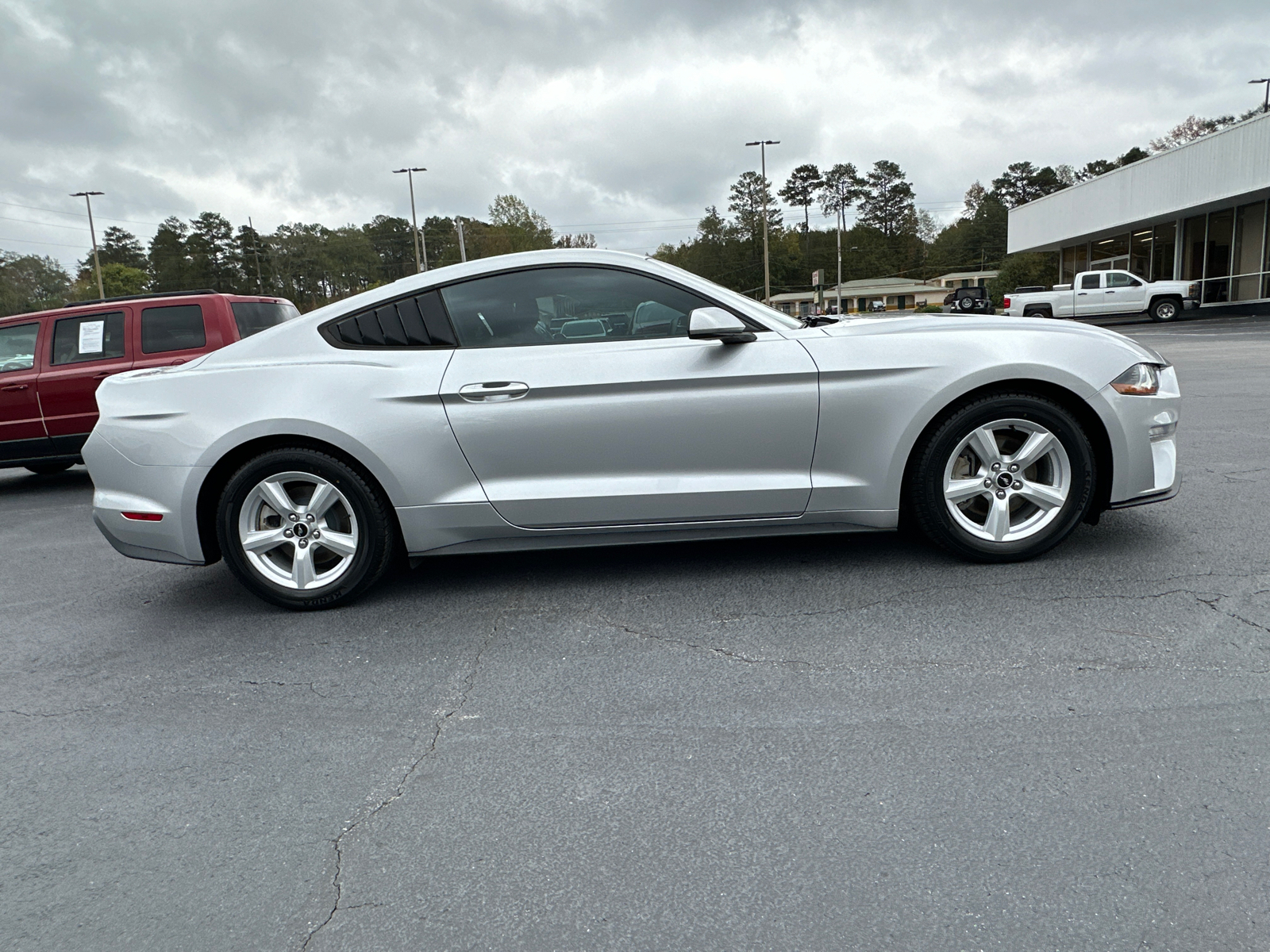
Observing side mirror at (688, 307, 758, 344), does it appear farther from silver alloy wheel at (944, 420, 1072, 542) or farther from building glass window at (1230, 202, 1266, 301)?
building glass window at (1230, 202, 1266, 301)

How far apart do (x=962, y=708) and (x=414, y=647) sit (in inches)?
80.7

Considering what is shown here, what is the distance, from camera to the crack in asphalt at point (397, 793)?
1.95m

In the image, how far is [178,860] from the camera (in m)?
2.18

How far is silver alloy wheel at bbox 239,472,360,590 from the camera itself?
3834mm

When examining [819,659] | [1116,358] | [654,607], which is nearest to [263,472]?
[654,607]

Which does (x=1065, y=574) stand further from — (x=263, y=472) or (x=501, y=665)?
(x=263, y=472)

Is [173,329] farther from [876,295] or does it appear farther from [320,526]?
[876,295]

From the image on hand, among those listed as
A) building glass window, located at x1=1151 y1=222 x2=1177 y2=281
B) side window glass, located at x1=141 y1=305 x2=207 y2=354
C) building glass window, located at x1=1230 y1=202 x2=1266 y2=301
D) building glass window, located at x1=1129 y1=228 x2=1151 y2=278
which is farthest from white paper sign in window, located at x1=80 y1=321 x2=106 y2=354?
building glass window, located at x1=1129 y1=228 x2=1151 y2=278

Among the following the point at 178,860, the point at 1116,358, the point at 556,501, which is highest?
the point at 1116,358

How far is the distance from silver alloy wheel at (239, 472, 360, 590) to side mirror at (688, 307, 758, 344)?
1.70 m

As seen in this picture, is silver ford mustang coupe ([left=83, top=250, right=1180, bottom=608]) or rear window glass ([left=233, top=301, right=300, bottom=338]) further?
rear window glass ([left=233, top=301, right=300, bottom=338])

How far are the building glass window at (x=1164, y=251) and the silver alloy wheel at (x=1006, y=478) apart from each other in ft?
115

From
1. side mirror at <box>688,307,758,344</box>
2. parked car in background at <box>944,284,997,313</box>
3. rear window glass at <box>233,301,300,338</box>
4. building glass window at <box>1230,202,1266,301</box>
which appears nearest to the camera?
side mirror at <box>688,307,758,344</box>

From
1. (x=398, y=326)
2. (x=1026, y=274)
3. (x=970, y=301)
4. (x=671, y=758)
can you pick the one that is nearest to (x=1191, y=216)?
(x=970, y=301)
